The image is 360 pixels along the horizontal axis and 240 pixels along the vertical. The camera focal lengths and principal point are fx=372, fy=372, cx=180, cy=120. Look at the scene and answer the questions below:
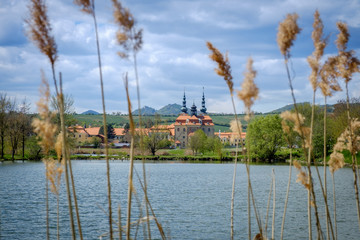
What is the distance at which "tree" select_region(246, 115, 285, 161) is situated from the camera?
6738cm

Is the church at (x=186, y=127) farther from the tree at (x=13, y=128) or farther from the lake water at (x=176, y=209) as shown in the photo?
the lake water at (x=176, y=209)

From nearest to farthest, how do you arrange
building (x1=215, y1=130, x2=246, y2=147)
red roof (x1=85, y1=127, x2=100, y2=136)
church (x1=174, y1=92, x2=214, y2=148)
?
building (x1=215, y1=130, x2=246, y2=147) < church (x1=174, y1=92, x2=214, y2=148) < red roof (x1=85, y1=127, x2=100, y2=136)

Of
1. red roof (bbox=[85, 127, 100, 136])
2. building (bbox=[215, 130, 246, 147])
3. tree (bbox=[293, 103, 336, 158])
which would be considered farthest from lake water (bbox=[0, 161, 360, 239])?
red roof (bbox=[85, 127, 100, 136])

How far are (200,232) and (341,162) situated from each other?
11.7m

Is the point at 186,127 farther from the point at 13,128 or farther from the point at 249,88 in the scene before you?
the point at 249,88

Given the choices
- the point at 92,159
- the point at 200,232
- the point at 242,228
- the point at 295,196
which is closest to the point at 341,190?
the point at 295,196

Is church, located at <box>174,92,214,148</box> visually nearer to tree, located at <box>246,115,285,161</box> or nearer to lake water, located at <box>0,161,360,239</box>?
tree, located at <box>246,115,285,161</box>

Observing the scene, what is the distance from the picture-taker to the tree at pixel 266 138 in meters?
67.4

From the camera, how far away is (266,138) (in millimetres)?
68125

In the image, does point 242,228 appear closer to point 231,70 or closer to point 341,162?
point 341,162

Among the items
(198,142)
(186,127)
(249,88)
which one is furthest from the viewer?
(186,127)

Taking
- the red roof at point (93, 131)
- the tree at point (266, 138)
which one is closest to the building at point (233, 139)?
the tree at point (266, 138)

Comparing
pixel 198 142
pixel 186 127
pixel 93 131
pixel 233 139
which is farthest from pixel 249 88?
pixel 93 131

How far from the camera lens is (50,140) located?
327 cm
